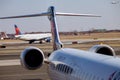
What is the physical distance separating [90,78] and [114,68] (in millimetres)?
1223

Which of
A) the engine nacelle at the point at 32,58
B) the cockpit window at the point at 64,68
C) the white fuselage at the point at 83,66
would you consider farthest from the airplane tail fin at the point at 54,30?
the cockpit window at the point at 64,68

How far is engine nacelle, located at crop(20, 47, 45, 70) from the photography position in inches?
710

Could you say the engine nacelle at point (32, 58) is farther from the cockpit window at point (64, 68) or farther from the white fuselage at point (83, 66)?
the cockpit window at point (64, 68)

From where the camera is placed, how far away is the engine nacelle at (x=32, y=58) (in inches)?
710

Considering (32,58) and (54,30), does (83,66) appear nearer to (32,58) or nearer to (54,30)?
(32,58)

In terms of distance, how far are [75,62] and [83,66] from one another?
130 centimetres

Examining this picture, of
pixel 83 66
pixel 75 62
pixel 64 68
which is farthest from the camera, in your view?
pixel 64 68

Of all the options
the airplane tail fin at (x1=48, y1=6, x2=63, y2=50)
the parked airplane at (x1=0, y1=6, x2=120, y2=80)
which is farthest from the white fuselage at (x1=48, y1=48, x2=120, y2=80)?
the airplane tail fin at (x1=48, y1=6, x2=63, y2=50)

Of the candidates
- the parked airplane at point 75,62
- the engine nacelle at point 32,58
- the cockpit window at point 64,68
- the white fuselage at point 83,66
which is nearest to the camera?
the white fuselage at point 83,66

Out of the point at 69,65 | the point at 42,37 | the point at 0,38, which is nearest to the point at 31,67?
the point at 69,65

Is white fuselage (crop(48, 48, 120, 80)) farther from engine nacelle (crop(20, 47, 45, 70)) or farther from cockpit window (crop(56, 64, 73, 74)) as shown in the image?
engine nacelle (crop(20, 47, 45, 70))

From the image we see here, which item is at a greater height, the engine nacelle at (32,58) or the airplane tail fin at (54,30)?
the airplane tail fin at (54,30)

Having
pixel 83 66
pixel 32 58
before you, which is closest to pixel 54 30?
pixel 32 58

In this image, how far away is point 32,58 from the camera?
59.8 feet
